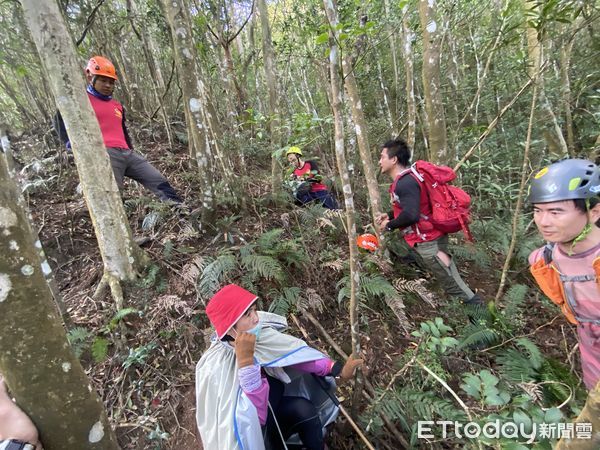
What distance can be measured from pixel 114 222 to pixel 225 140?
256 cm

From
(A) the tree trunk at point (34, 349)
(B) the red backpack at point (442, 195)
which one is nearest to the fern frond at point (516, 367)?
(B) the red backpack at point (442, 195)

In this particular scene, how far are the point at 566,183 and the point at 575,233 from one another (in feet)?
1.10

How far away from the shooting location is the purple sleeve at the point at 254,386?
2.26 meters

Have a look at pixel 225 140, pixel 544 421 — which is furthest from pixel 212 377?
pixel 225 140

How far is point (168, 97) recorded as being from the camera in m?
9.85

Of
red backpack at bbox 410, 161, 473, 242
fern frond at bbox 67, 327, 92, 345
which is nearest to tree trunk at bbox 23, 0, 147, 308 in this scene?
fern frond at bbox 67, 327, 92, 345

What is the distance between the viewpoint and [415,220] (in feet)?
12.1

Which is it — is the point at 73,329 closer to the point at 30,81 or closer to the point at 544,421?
the point at 544,421

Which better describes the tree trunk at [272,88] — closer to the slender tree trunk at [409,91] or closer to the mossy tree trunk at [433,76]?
the slender tree trunk at [409,91]

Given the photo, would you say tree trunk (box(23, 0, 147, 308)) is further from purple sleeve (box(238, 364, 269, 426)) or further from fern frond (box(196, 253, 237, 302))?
purple sleeve (box(238, 364, 269, 426))

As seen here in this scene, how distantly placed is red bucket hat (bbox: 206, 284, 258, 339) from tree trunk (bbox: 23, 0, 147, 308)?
207cm

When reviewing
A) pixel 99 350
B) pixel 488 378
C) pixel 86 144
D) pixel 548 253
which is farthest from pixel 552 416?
pixel 86 144

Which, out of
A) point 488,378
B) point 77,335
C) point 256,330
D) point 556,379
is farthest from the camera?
point 77,335

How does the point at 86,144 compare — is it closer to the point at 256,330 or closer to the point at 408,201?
the point at 256,330
